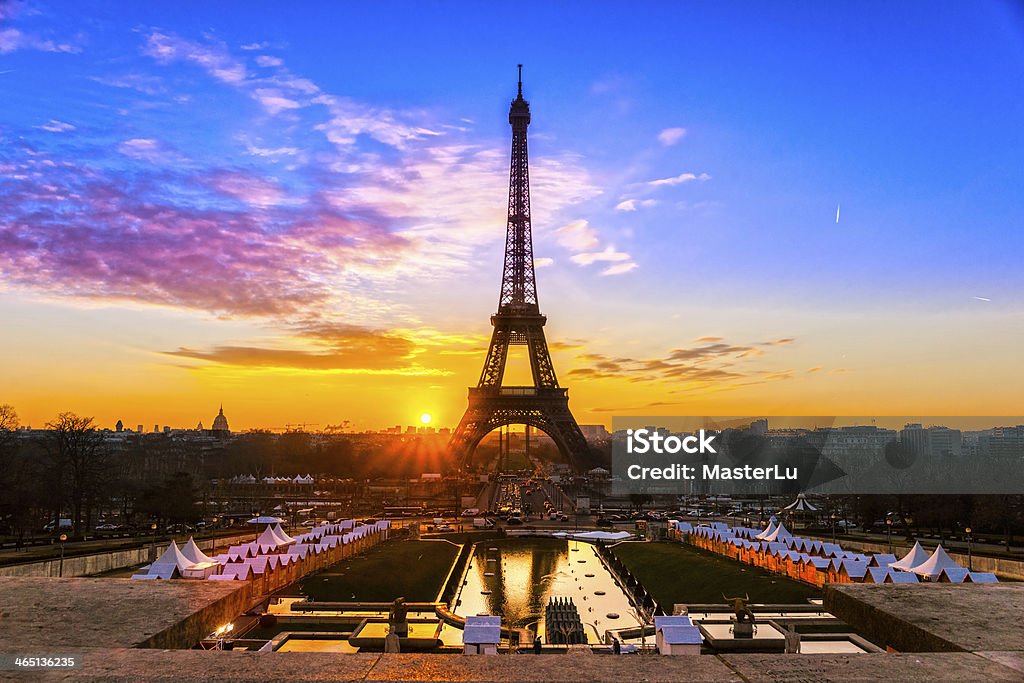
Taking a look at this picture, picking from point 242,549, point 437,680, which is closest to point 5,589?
point 437,680

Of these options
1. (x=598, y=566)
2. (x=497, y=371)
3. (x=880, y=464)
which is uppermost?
(x=497, y=371)

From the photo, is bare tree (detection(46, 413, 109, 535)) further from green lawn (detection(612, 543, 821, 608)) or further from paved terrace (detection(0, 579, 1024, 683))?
paved terrace (detection(0, 579, 1024, 683))

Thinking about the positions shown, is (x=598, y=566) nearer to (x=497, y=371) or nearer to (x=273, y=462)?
(x=497, y=371)

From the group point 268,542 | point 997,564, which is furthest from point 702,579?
point 268,542

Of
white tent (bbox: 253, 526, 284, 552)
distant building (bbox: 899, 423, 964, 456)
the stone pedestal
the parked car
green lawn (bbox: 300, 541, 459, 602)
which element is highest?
distant building (bbox: 899, 423, 964, 456)

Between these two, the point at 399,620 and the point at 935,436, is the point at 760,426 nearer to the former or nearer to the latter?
the point at 935,436

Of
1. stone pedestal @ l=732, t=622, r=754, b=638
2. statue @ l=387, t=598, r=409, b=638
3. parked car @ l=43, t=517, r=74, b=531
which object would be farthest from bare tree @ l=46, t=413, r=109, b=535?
stone pedestal @ l=732, t=622, r=754, b=638
